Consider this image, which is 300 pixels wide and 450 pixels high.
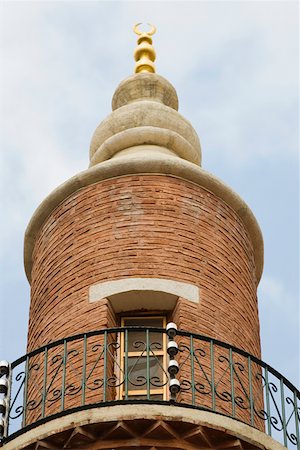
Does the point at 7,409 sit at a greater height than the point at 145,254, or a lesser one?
lesser

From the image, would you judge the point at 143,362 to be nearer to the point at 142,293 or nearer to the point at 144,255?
the point at 142,293

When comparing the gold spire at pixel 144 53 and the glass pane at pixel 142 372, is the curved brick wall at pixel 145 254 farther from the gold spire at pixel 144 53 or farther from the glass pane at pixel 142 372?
the gold spire at pixel 144 53

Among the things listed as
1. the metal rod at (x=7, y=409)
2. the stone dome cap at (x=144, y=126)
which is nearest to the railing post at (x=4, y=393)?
the metal rod at (x=7, y=409)

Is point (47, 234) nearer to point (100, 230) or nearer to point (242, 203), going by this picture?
point (100, 230)

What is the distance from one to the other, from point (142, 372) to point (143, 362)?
11 cm

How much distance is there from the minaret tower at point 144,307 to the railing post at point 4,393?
0.01 meters

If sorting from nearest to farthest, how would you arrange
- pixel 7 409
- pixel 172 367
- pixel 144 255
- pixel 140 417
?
pixel 140 417 < pixel 172 367 < pixel 7 409 < pixel 144 255

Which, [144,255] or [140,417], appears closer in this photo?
[140,417]

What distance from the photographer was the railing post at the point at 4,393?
1460cm

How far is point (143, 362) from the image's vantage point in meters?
16.0

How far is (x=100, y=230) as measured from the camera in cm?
1730

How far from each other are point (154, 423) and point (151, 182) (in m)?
4.55

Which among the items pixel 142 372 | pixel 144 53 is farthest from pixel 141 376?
pixel 144 53

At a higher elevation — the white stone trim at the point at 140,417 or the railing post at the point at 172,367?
the railing post at the point at 172,367
